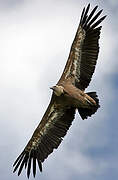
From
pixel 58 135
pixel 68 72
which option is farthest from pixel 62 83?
pixel 58 135

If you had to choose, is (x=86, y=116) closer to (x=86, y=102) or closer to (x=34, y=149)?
(x=86, y=102)

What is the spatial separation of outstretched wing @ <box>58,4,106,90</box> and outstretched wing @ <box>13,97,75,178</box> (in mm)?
1200

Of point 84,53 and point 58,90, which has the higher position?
point 84,53

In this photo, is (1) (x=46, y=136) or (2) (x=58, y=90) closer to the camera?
(2) (x=58, y=90)

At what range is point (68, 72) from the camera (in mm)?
20594

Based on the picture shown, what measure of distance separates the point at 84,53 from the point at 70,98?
1.81m

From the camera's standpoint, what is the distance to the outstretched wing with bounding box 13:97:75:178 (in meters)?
21.0

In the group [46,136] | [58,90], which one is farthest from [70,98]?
[46,136]

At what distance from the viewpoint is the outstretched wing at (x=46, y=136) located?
21.0 metres

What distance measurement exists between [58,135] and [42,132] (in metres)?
0.59

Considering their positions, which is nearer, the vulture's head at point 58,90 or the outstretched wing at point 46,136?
the vulture's head at point 58,90

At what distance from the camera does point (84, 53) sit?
20500mm

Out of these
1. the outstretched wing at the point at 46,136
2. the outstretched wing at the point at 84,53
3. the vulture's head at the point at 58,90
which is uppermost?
the outstretched wing at the point at 84,53

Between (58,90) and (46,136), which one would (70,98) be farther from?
(46,136)
